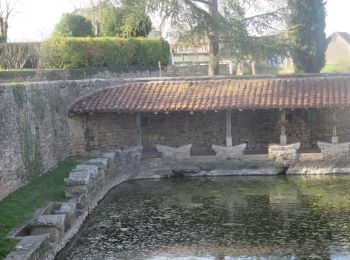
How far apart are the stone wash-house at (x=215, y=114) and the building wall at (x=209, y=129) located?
0.13 ft

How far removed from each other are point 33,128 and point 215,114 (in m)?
8.86

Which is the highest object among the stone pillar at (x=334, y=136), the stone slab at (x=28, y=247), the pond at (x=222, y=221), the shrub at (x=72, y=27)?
the shrub at (x=72, y=27)

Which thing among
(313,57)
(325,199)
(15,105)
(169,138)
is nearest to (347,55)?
(313,57)

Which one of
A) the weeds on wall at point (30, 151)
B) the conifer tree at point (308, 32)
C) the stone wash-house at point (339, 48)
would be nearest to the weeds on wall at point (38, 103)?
the weeds on wall at point (30, 151)

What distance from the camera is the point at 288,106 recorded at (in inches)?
865

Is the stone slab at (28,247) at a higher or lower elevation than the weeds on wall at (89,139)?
lower

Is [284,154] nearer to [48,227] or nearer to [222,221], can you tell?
[222,221]

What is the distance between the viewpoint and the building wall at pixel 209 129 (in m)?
24.2

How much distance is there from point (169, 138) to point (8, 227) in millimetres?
13299

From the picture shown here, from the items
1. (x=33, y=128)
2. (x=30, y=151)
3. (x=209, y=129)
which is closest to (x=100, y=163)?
(x=30, y=151)

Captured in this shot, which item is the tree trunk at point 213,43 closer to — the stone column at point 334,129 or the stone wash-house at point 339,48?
the stone column at point 334,129

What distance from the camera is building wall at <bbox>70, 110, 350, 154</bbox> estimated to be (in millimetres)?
24156

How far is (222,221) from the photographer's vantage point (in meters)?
15.2

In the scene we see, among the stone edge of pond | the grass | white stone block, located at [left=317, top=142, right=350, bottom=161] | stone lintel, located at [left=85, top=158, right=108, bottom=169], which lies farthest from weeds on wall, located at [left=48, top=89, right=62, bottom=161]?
white stone block, located at [left=317, top=142, right=350, bottom=161]
